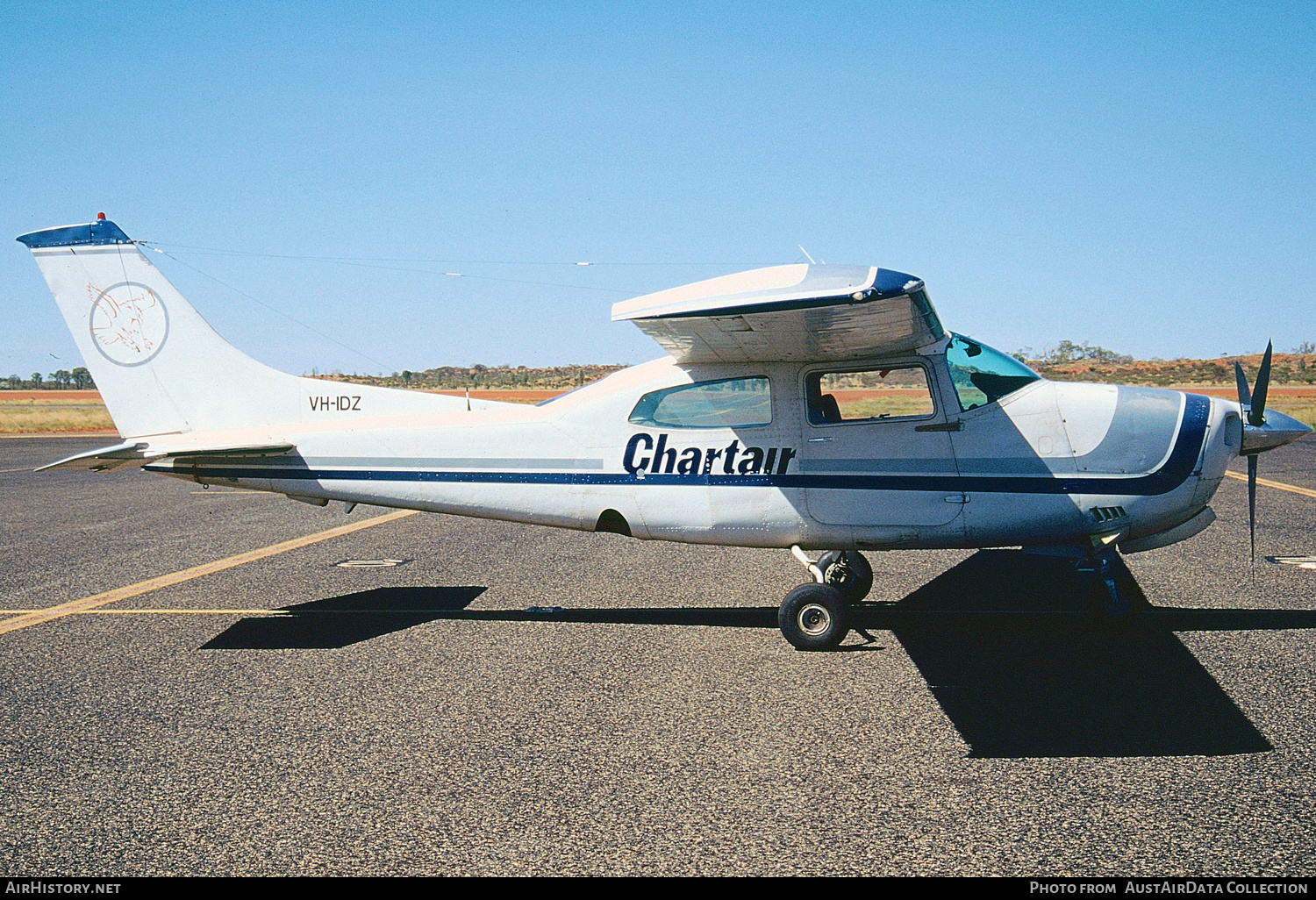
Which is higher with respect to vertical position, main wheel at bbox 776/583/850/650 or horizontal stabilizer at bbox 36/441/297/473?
horizontal stabilizer at bbox 36/441/297/473

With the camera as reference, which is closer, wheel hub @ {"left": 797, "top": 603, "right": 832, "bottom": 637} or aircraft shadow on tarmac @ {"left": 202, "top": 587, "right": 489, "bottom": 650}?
wheel hub @ {"left": 797, "top": 603, "right": 832, "bottom": 637}

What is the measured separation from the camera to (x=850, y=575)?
7.63 meters

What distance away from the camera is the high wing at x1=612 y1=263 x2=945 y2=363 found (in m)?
5.25

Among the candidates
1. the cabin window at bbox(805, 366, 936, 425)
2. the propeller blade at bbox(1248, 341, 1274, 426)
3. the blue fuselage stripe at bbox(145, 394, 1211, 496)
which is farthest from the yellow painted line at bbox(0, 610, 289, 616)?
the propeller blade at bbox(1248, 341, 1274, 426)

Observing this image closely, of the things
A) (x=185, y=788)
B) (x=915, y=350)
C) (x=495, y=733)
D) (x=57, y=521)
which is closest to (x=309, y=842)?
(x=185, y=788)

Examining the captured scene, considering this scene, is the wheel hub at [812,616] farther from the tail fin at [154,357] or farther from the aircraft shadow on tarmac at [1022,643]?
the tail fin at [154,357]

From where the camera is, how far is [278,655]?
6.37 m

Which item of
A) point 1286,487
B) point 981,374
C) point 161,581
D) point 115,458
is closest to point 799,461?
point 981,374

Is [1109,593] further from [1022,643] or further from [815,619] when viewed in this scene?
[815,619]

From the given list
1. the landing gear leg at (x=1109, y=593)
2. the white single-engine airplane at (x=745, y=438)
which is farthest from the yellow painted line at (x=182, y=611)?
the landing gear leg at (x=1109, y=593)

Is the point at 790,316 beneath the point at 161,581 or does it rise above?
above

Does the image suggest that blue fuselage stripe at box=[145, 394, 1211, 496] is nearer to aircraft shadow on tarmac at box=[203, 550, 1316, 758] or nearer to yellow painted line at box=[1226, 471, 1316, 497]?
aircraft shadow on tarmac at box=[203, 550, 1316, 758]

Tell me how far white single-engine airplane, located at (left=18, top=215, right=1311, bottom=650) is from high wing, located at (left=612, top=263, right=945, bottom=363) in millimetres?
30

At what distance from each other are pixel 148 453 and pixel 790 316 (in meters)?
5.07
